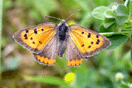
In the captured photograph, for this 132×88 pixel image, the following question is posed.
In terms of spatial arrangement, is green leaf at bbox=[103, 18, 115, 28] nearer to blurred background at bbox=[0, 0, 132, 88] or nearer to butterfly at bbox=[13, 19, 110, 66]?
butterfly at bbox=[13, 19, 110, 66]

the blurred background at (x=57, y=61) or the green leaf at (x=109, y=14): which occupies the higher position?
the green leaf at (x=109, y=14)

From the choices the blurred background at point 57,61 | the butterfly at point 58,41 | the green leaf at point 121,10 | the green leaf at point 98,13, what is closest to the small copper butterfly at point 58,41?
the butterfly at point 58,41

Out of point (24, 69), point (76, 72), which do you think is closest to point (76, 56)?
point (76, 72)

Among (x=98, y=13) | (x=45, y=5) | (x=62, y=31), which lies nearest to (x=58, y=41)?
(x=62, y=31)

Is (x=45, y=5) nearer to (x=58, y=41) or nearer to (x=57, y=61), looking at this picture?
(x=57, y=61)

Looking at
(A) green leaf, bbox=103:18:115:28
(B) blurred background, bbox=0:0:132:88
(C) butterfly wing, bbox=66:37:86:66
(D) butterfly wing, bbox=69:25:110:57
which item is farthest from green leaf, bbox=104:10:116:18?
(B) blurred background, bbox=0:0:132:88

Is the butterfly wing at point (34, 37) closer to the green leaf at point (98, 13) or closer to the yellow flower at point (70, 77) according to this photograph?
the green leaf at point (98, 13)
